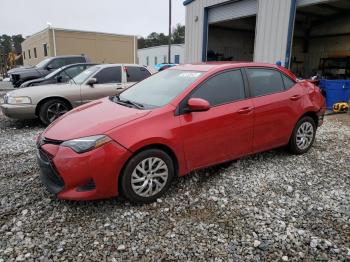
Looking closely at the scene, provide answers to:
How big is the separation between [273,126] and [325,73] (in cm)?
1418

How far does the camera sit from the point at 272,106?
420 cm

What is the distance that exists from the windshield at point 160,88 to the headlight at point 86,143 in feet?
2.64

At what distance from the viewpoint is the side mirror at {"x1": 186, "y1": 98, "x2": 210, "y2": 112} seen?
132 inches

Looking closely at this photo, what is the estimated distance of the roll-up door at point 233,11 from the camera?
11534 mm

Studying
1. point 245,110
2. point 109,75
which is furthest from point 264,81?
point 109,75

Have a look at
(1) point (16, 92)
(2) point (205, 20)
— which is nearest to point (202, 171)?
(1) point (16, 92)

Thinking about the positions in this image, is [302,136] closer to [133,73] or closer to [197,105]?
[197,105]

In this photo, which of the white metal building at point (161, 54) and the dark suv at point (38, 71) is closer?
the dark suv at point (38, 71)

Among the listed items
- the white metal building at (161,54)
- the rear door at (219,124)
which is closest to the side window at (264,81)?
the rear door at (219,124)

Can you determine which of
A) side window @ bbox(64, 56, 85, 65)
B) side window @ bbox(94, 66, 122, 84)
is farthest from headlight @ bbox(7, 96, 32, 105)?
side window @ bbox(64, 56, 85, 65)

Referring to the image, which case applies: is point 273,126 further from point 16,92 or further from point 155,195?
point 16,92

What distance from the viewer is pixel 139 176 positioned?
3.22m

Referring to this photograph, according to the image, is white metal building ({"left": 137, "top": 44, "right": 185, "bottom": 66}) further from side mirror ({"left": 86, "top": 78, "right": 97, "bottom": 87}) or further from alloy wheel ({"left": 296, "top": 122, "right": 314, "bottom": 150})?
alloy wheel ({"left": 296, "top": 122, "right": 314, "bottom": 150})

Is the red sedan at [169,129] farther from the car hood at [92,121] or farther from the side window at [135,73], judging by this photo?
the side window at [135,73]
